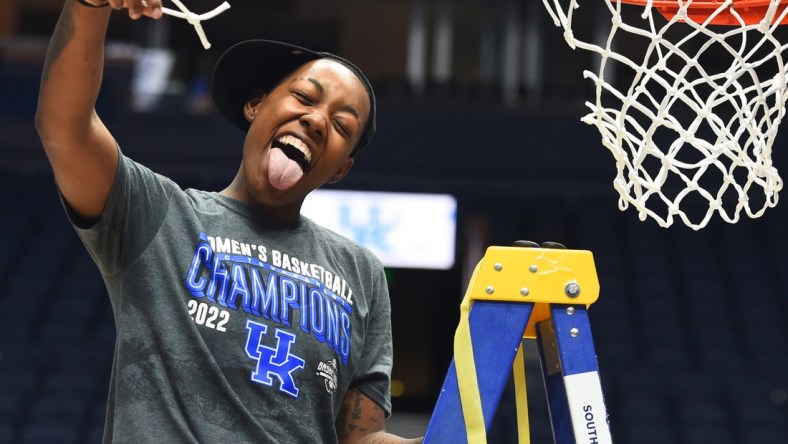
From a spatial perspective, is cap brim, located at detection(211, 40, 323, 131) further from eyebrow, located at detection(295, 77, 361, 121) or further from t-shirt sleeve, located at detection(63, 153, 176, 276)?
t-shirt sleeve, located at detection(63, 153, 176, 276)

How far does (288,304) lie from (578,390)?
44 centimetres

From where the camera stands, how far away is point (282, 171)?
1.62 metres

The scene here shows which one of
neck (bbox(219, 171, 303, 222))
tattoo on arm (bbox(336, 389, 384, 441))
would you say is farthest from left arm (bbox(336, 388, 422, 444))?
neck (bbox(219, 171, 303, 222))

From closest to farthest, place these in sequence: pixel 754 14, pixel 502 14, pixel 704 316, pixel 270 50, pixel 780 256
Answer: pixel 270 50 → pixel 754 14 → pixel 704 316 → pixel 780 256 → pixel 502 14

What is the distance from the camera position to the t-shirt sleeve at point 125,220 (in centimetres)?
145

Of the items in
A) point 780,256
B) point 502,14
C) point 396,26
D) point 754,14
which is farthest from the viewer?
point 396,26

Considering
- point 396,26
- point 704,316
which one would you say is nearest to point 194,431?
point 704,316

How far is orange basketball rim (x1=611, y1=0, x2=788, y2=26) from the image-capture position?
193 centimetres

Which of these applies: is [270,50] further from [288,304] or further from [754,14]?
[754,14]

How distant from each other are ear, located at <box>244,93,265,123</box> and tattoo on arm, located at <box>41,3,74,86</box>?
16.8 inches

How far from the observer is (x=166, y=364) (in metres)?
1.48

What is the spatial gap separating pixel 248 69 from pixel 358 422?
1.95 ft

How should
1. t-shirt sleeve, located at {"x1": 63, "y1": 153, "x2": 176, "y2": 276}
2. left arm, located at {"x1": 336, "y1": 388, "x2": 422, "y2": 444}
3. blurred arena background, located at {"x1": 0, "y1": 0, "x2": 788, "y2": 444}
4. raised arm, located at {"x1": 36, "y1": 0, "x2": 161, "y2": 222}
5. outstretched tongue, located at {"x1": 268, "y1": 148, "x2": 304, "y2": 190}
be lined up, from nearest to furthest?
1. raised arm, located at {"x1": 36, "y1": 0, "x2": 161, "y2": 222}
2. t-shirt sleeve, located at {"x1": 63, "y1": 153, "x2": 176, "y2": 276}
3. outstretched tongue, located at {"x1": 268, "y1": 148, "x2": 304, "y2": 190}
4. left arm, located at {"x1": 336, "y1": 388, "x2": 422, "y2": 444}
5. blurred arena background, located at {"x1": 0, "y1": 0, "x2": 788, "y2": 444}

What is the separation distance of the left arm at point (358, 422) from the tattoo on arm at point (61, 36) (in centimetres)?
71
